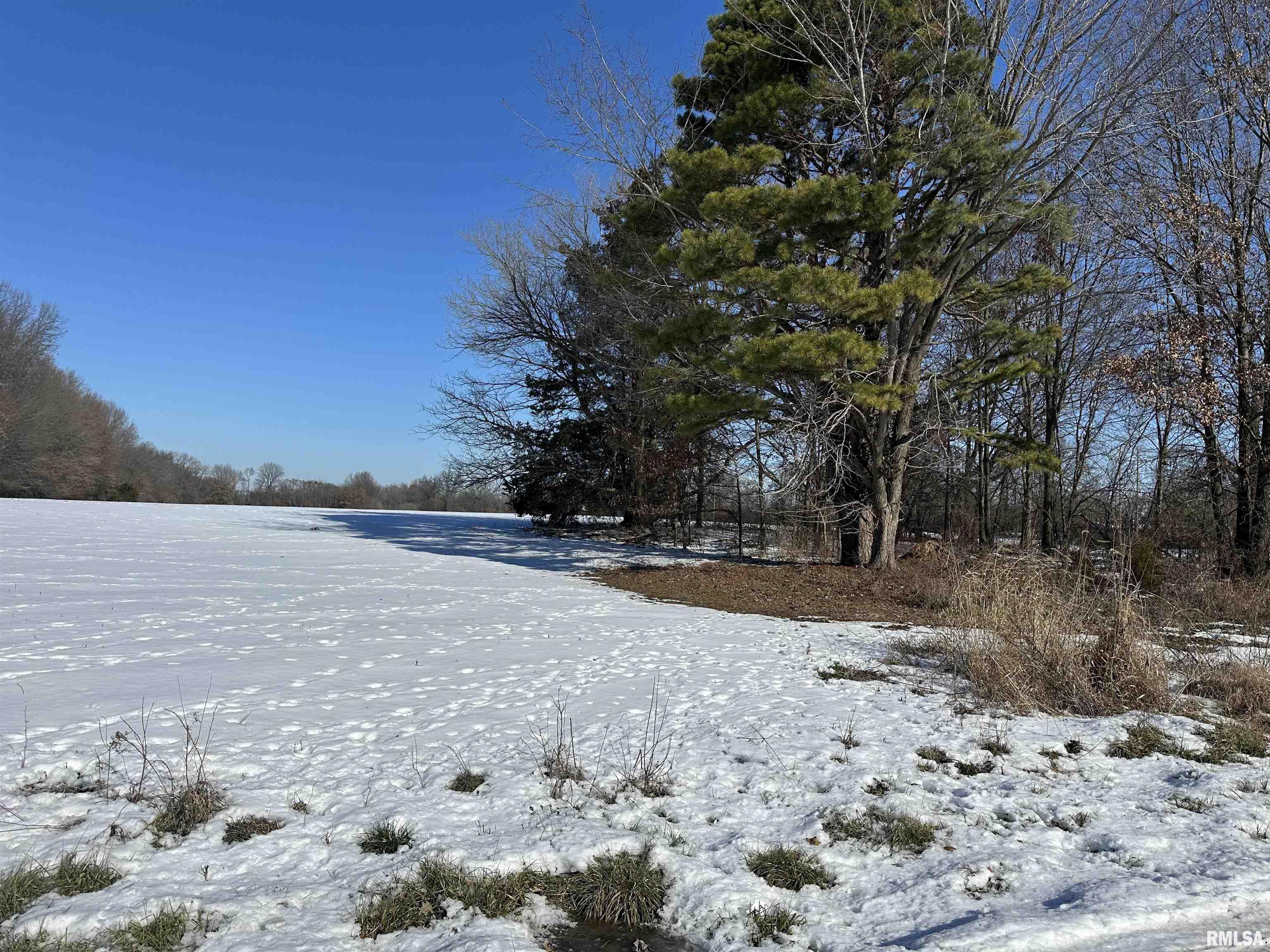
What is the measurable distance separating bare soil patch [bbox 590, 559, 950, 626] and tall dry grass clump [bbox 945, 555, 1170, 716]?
247cm

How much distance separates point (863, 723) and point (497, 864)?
289cm

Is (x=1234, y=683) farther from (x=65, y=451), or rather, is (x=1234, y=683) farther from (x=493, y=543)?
(x=65, y=451)

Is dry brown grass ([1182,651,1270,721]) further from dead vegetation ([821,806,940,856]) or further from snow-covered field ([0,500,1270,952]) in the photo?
dead vegetation ([821,806,940,856])

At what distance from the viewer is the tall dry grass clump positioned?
537cm

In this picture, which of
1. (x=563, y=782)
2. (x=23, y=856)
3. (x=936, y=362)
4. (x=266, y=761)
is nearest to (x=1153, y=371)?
(x=936, y=362)

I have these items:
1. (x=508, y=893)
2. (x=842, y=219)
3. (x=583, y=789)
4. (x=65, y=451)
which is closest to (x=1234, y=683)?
(x=583, y=789)

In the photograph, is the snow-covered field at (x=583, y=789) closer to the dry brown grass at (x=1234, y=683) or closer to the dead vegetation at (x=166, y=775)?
the dead vegetation at (x=166, y=775)

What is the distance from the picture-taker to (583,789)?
153 inches

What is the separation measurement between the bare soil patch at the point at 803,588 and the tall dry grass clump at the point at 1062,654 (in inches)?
97.2

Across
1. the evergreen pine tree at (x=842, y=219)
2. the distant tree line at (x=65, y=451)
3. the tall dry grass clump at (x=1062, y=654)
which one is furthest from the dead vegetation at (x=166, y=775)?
the distant tree line at (x=65, y=451)

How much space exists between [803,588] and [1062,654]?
6.69 meters

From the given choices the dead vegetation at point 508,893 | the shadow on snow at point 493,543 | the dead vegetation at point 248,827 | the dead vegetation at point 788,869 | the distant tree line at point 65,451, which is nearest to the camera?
the dead vegetation at point 508,893

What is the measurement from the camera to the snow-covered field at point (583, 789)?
9.12 ft

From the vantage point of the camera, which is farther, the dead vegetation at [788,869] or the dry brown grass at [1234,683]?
the dry brown grass at [1234,683]
